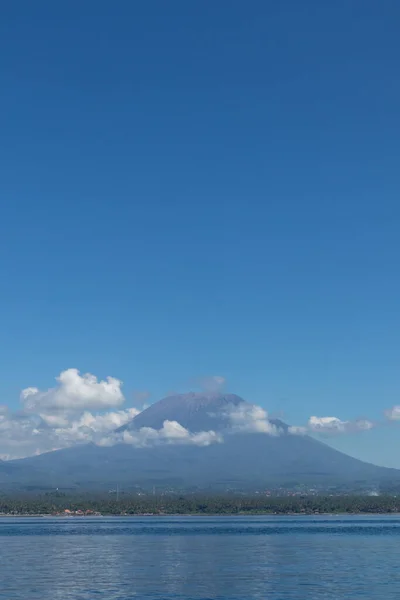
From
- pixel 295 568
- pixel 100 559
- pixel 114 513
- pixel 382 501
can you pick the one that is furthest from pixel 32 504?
pixel 295 568

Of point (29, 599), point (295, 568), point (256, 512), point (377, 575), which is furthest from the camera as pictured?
point (256, 512)

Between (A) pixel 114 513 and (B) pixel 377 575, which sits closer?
(B) pixel 377 575

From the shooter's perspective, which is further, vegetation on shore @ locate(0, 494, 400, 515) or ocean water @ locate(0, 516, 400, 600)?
vegetation on shore @ locate(0, 494, 400, 515)

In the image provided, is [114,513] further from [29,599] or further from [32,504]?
[29,599]

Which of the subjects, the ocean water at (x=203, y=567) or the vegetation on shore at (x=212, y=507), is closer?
the ocean water at (x=203, y=567)

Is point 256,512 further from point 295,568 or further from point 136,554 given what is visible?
point 295,568

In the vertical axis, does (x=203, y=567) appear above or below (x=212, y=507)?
below

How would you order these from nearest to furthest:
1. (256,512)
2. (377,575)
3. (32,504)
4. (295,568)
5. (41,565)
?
(377,575)
(295,568)
(41,565)
(256,512)
(32,504)

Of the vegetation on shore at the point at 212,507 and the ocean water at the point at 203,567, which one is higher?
the vegetation on shore at the point at 212,507
